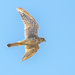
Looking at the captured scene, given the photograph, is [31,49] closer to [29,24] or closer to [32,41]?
[32,41]

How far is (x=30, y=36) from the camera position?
60.5 ft

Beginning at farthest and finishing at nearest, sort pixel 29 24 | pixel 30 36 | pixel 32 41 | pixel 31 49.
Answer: pixel 29 24
pixel 31 49
pixel 30 36
pixel 32 41

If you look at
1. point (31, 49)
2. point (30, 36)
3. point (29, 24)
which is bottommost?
point (31, 49)

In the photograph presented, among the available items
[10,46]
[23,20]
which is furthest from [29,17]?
[10,46]

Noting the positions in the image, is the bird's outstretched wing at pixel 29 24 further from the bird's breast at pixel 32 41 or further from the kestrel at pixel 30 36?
the bird's breast at pixel 32 41

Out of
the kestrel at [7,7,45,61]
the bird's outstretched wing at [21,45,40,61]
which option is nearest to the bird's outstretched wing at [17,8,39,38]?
the kestrel at [7,7,45,61]

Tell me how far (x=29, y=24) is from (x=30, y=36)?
119 cm

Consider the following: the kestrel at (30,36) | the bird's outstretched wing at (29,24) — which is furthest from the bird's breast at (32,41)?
the bird's outstretched wing at (29,24)

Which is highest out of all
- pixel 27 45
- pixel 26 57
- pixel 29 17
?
pixel 29 17

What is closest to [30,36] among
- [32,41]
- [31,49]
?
[32,41]

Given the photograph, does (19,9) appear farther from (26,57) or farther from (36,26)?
(26,57)

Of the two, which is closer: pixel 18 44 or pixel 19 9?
pixel 18 44

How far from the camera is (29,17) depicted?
19.1 m

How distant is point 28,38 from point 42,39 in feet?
4.07
